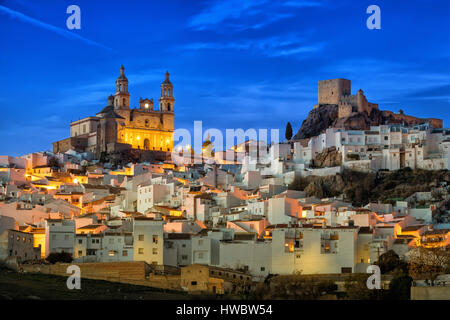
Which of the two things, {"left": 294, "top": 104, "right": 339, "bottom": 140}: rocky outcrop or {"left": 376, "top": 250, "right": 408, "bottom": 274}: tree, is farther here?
{"left": 294, "top": 104, "right": 339, "bottom": 140}: rocky outcrop

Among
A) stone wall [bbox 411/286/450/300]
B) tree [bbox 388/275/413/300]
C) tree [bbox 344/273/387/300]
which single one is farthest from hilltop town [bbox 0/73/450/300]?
stone wall [bbox 411/286/450/300]

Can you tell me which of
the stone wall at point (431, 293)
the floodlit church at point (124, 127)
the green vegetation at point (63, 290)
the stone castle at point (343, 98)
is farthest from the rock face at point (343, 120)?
the green vegetation at point (63, 290)

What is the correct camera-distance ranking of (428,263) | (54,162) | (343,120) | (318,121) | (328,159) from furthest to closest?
(318,121), (343,120), (54,162), (328,159), (428,263)

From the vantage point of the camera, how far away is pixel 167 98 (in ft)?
383

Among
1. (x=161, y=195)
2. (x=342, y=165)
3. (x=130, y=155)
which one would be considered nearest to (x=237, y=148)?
(x=130, y=155)

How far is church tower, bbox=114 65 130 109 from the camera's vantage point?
11312 cm

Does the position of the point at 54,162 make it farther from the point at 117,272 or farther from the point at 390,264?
the point at 390,264

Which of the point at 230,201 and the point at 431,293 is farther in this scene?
the point at 230,201

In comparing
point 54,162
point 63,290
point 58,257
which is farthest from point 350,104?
point 63,290

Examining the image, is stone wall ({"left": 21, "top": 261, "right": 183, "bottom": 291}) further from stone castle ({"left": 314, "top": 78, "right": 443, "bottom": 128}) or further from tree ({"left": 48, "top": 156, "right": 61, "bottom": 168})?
stone castle ({"left": 314, "top": 78, "right": 443, "bottom": 128})

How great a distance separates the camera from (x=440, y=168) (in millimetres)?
77000

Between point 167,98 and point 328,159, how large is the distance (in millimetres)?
37233

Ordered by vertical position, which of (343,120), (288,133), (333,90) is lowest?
(288,133)

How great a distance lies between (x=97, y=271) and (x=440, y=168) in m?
37.0
